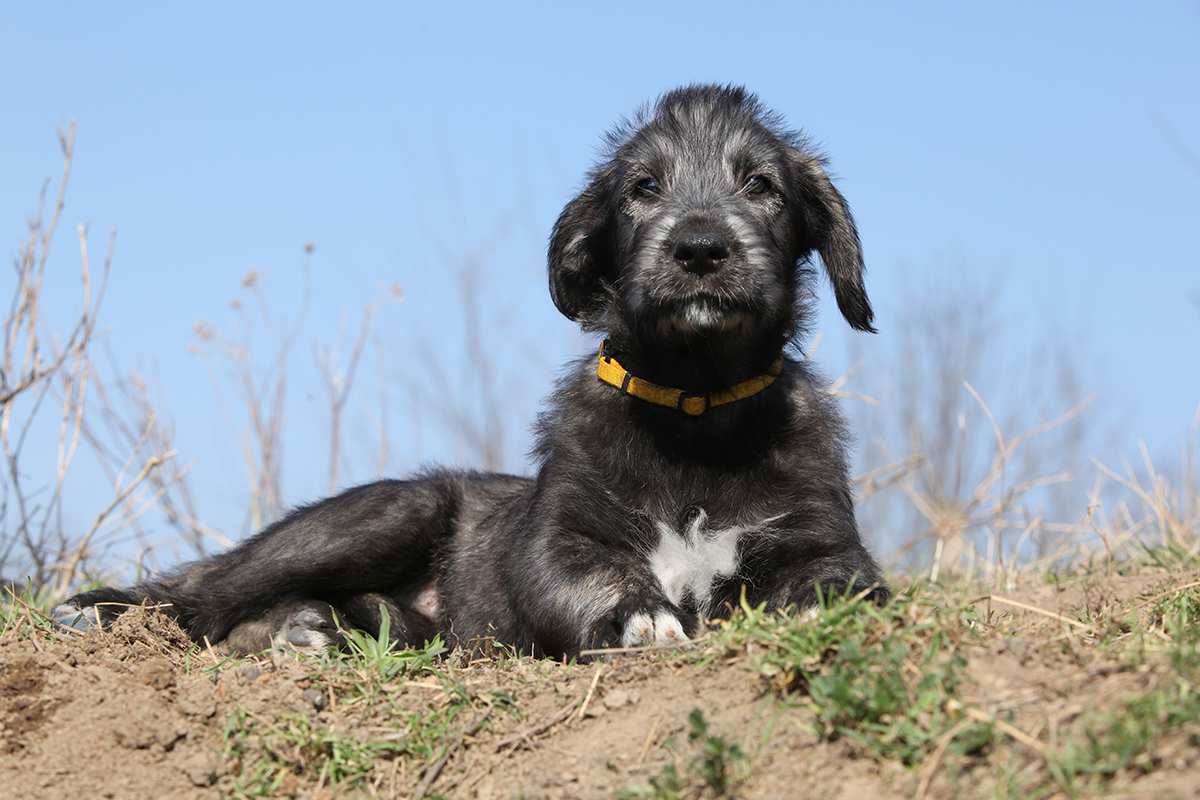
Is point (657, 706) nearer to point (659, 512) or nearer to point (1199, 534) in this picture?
point (659, 512)

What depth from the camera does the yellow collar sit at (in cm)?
540

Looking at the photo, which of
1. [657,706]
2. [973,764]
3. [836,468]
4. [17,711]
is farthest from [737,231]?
[17,711]

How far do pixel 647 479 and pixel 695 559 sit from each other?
0.36 m

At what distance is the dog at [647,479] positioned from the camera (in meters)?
5.08

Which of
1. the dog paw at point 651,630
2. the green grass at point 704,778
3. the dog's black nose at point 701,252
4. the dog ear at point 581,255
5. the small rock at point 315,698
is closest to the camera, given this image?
the green grass at point 704,778

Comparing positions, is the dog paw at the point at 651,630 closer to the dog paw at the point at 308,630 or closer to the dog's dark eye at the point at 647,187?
the dog paw at the point at 308,630

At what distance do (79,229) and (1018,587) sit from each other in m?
5.64

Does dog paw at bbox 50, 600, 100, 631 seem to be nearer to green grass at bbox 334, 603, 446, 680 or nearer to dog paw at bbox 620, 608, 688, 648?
green grass at bbox 334, 603, 446, 680

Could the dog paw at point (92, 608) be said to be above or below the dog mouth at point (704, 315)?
below

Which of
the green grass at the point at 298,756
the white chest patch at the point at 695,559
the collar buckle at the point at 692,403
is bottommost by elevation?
the green grass at the point at 298,756

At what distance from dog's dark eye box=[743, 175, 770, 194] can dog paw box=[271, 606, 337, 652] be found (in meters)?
2.55

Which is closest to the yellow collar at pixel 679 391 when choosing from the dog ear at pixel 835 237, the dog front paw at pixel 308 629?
the dog ear at pixel 835 237

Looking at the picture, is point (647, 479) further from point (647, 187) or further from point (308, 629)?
point (308, 629)

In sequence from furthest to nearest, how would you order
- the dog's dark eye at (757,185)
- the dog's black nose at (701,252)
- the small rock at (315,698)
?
the dog's dark eye at (757,185)
the dog's black nose at (701,252)
the small rock at (315,698)
